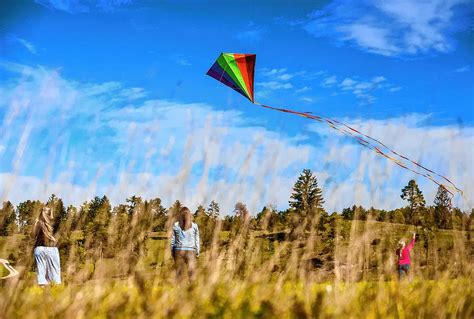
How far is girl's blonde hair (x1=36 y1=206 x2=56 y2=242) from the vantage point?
8.84m

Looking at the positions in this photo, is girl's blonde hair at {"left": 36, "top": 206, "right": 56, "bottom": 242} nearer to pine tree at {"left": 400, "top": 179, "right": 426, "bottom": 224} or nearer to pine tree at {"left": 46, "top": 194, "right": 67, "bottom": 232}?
pine tree at {"left": 46, "top": 194, "right": 67, "bottom": 232}

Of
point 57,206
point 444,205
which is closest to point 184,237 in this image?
point 57,206

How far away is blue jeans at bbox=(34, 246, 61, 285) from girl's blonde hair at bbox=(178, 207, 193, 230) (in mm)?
2604

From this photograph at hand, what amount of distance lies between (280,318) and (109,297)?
111cm

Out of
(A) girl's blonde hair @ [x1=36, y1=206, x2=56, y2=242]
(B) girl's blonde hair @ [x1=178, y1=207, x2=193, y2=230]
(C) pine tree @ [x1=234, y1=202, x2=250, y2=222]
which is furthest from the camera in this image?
(B) girl's blonde hair @ [x1=178, y1=207, x2=193, y2=230]

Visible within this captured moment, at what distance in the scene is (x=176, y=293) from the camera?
3141mm

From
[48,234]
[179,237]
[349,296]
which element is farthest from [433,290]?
[48,234]

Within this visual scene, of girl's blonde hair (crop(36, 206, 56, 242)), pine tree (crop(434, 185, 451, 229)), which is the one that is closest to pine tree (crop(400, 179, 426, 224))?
pine tree (crop(434, 185, 451, 229))

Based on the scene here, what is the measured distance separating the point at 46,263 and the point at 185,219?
2864 millimetres

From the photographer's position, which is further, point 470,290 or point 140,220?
point 140,220

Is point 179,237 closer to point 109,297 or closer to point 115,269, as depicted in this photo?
point 115,269

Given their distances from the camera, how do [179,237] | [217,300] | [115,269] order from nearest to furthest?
[217,300], [115,269], [179,237]

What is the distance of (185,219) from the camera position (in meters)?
8.99

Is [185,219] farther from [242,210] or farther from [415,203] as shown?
[415,203]
